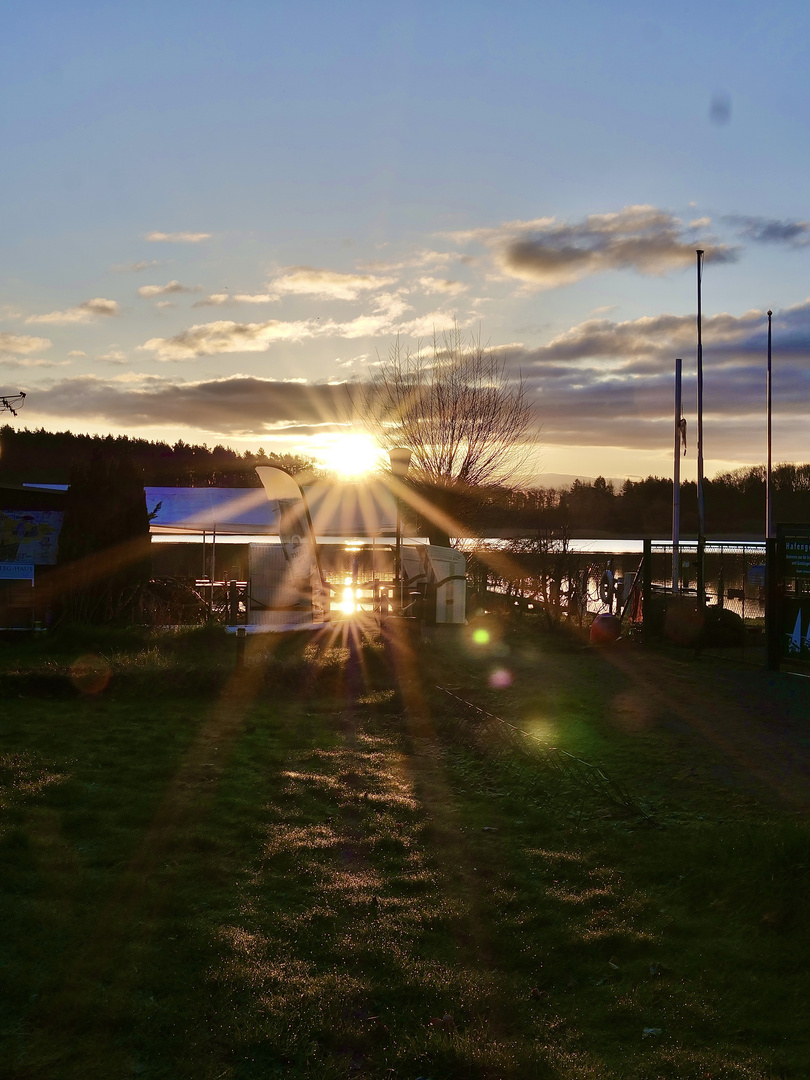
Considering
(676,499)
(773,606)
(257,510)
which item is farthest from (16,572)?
(676,499)

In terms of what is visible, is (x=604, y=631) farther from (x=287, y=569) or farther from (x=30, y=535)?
(x=30, y=535)

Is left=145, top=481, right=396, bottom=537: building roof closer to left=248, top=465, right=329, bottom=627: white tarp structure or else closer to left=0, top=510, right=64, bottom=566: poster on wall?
left=248, top=465, right=329, bottom=627: white tarp structure

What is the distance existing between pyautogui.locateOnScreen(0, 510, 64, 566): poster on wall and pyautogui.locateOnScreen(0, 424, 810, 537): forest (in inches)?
498

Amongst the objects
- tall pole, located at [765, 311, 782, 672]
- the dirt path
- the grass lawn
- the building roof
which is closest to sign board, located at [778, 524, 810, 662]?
tall pole, located at [765, 311, 782, 672]

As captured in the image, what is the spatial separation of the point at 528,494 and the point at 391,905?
27.2m

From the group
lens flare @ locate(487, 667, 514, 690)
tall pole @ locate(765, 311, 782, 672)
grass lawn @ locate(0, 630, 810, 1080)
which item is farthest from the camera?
tall pole @ locate(765, 311, 782, 672)

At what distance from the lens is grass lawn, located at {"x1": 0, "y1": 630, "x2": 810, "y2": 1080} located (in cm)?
360

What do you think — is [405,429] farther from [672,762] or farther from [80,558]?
[672,762]

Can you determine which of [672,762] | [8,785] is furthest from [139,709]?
[672,762]

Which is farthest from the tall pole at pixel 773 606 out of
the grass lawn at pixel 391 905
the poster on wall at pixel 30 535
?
the poster on wall at pixel 30 535

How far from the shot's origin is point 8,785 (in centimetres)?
678

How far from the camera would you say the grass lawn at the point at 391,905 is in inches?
142

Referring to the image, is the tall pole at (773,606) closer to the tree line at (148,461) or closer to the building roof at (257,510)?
the building roof at (257,510)

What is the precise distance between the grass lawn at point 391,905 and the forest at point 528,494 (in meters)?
16.5
